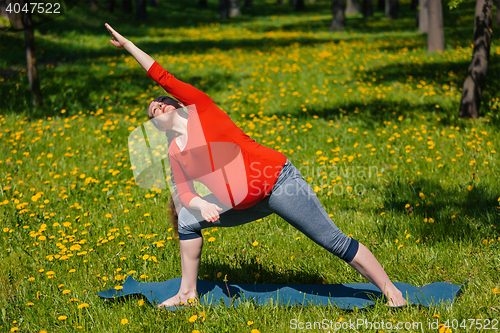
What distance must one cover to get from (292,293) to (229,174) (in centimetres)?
113

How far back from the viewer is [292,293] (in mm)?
3160

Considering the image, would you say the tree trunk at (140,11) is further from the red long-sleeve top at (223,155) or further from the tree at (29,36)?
the red long-sleeve top at (223,155)

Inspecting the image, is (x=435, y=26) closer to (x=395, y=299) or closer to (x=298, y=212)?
(x=395, y=299)

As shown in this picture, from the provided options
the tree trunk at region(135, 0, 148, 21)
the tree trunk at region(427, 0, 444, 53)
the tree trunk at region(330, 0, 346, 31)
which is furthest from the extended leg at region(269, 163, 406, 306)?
the tree trunk at region(135, 0, 148, 21)

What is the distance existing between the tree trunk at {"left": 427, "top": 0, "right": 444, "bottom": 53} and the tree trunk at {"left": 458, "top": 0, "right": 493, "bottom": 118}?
6012 millimetres

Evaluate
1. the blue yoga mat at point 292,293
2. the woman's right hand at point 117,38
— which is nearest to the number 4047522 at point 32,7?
the woman's right hand at point 117,38

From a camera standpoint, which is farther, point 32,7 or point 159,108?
point 32,7

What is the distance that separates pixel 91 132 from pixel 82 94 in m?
2.63

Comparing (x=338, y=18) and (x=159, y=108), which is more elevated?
(x=338, y=18)

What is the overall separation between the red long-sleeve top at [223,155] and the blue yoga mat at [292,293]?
84cm

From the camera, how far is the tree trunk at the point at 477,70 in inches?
256

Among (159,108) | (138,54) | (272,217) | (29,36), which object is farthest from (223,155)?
(29,36)

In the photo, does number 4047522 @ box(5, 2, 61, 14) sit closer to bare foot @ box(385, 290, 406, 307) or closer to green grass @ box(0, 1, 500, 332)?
green grass @ box(0, 1, 500, 332)

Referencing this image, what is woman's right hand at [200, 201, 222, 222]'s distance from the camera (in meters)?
2.53
